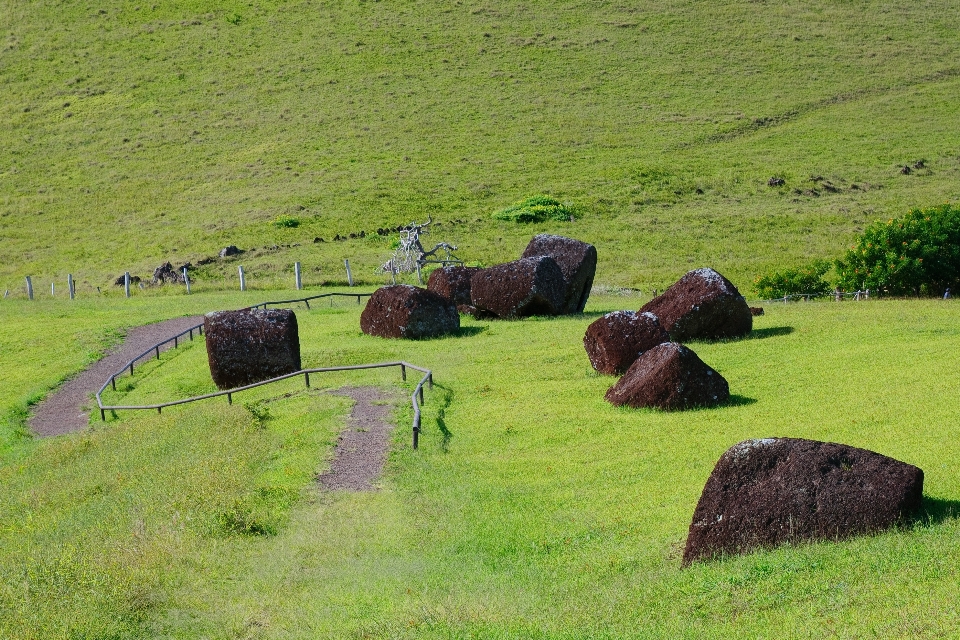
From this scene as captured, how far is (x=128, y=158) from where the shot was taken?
85.8 m

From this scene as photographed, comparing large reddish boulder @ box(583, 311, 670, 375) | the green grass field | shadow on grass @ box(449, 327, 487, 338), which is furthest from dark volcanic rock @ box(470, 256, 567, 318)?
large reddish boulder @ box(583, 311, 670, 375)

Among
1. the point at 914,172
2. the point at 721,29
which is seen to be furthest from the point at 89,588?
the point at 721,29

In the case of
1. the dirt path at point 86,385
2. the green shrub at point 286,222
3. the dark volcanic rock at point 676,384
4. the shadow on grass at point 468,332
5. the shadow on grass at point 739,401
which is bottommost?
the dirt path at point 86,385

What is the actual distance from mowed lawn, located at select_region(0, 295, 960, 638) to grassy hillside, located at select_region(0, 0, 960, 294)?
24.9 metres

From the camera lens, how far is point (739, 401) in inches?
917

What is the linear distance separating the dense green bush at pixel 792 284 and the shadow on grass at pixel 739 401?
771 inches

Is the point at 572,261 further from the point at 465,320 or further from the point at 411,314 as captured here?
the point at 411,314

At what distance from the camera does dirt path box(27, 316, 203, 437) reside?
2972 cm

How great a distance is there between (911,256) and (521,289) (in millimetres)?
14218

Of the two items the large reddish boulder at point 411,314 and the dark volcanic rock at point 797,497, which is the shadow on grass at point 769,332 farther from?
the dark volcanic rock at point 797,497

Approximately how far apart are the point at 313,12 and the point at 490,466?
318 ft

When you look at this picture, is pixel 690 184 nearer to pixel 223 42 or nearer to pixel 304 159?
pixel 304 159

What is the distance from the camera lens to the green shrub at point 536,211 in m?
65.0

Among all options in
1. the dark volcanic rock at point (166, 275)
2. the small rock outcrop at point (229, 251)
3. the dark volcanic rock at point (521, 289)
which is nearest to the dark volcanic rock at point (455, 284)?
the dark volcanic rock at point (521, 289)
